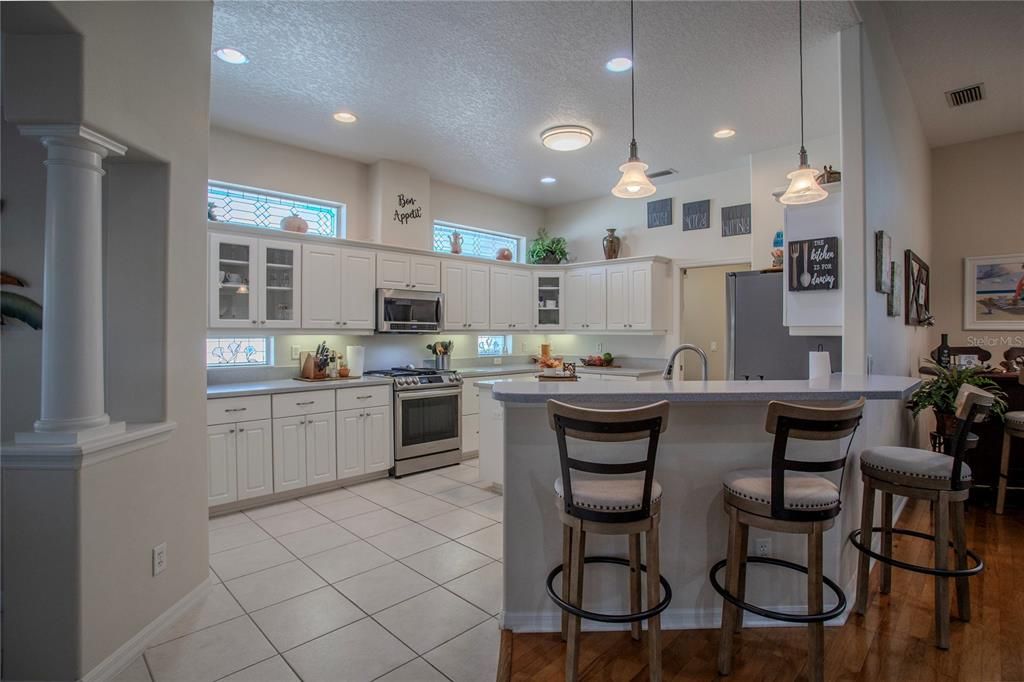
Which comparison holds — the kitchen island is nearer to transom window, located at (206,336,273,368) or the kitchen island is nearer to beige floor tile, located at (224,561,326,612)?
beige floor tile, located at (224,561,326,612)

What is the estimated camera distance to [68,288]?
6.21 ft

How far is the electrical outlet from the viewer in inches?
86.9

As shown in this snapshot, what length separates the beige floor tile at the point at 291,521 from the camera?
3.42 m

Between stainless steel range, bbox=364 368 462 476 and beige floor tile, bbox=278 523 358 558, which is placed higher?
stainless steel range, bbox=364 368 462 476

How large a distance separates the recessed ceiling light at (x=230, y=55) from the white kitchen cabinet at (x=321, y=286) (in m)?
1.57

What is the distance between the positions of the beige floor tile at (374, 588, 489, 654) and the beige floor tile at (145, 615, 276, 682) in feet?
1.74

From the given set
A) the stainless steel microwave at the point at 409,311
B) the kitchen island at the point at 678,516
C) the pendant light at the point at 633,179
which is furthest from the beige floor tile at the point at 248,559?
the pendant light at the point at 633,179

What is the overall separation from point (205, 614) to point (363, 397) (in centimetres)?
227

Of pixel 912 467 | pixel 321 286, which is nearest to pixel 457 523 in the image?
pixel 321 286

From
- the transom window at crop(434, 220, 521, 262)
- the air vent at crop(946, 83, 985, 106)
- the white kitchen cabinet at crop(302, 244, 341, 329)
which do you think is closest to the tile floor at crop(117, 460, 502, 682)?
the white kitchen cabinet at crop(302, 244, 341, 329)

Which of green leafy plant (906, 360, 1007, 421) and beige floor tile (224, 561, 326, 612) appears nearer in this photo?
beige floor tile (224, 561, 326, 612)

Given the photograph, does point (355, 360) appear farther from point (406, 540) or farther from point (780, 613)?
point (780, 613)

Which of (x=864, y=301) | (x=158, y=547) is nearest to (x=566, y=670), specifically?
(x=158, y=547)

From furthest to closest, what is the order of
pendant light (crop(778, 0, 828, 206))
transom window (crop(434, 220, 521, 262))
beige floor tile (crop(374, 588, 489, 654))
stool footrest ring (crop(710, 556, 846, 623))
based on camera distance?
transom window (crop(434, 220, 521, 262)) → pendant light (crop(778, 0, 828, 206)) → beige floor tile (crop(374, 588, 489, 654)) → stool footrest ring (crop(710, 556, 846, 623))
